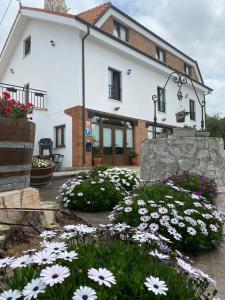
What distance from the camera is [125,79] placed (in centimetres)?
1548

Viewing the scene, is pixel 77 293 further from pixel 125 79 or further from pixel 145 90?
pixel 145 90

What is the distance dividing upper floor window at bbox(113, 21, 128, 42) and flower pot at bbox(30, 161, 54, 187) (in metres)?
11.0

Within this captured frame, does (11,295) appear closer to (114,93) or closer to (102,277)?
(102,277)

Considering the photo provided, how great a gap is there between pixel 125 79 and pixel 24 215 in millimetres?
13339

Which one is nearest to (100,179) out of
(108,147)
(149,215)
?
(149,215)

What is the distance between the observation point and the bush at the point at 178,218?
9.24 ft

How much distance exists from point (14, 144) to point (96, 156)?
421 inches

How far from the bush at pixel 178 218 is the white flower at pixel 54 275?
1549 millimetres

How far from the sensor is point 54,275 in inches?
42.0

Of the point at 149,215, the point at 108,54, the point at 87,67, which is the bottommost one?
the point at 149,215

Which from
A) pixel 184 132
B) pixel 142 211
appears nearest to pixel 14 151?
pixel 142 211

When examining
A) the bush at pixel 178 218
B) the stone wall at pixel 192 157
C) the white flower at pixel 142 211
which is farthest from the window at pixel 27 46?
the white flower at pixel 142 211

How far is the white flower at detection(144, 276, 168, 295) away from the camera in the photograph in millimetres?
1073

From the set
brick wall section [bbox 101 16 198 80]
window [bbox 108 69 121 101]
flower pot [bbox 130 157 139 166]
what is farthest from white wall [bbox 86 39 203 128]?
flower pot [bbox 130 157 139 166]
